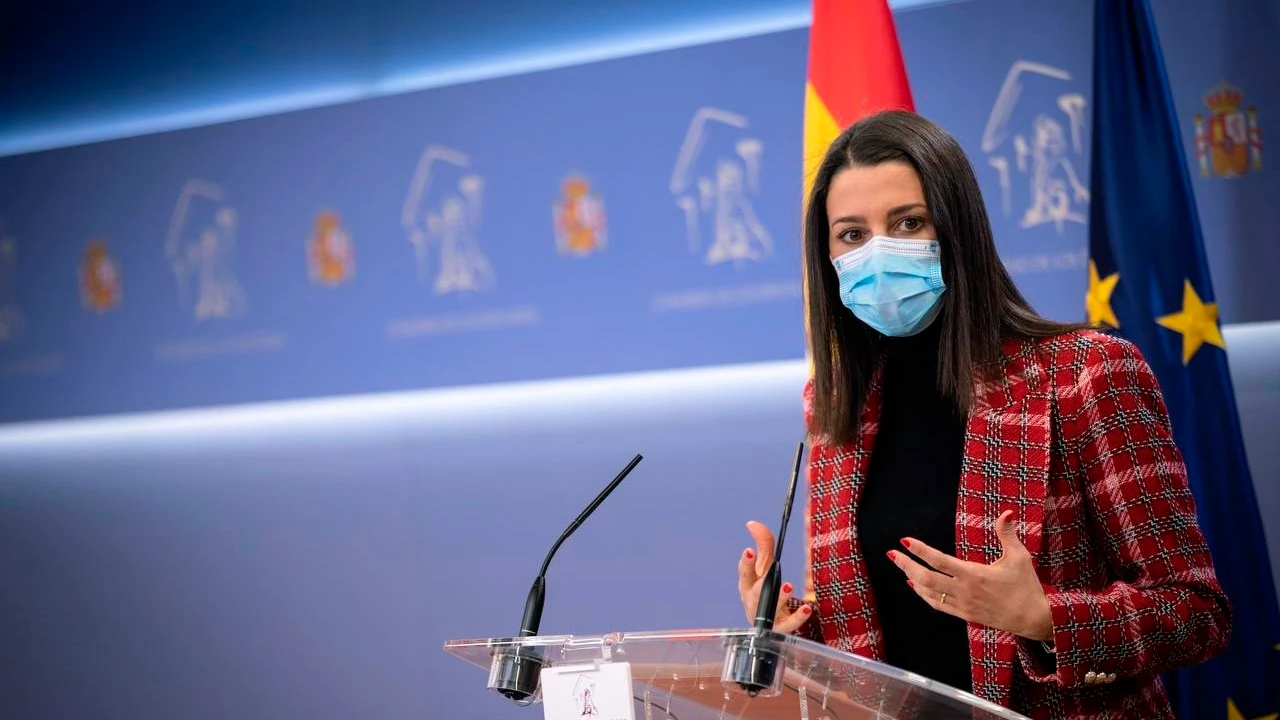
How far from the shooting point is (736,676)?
2.88 ft

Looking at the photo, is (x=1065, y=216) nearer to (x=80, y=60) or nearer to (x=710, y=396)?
(x=710, y=396)

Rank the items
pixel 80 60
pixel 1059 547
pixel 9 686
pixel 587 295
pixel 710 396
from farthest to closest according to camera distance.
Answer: pixel 80 60
pixel 587 295
pixel 710 396
pixel 9 686
pixel 1059 547

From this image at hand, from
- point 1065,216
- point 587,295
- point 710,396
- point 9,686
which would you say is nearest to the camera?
point 9,686

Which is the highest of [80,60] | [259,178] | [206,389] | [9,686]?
[80,60]

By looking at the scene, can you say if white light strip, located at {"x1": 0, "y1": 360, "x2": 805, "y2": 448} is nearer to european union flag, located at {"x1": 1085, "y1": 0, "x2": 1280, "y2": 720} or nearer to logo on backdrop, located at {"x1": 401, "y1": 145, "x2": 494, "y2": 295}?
logo on backdrop, located at {"x1": 401, "y1": 145, "x2": 494, "y2": 295}

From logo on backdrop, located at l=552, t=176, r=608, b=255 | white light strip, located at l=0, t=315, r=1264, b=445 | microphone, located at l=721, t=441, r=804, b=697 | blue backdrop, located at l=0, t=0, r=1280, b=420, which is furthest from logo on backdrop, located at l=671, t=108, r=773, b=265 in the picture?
microphone, located at l=721, t=441, r=804, b=697

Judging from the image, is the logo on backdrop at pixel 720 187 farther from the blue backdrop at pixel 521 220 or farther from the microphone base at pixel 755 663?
the microphone base at pixel 755 663

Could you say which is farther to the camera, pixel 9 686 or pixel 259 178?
pixel 259 178

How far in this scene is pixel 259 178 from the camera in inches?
328

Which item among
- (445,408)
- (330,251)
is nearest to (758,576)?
(445,408)

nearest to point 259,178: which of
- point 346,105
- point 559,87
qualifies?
point 346,105

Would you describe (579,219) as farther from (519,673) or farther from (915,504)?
(519,673)

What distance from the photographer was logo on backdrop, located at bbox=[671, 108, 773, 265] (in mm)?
7090

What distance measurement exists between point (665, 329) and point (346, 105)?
8.95 ft
